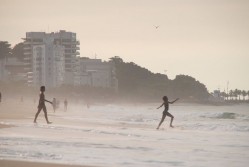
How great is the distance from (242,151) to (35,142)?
210 inches

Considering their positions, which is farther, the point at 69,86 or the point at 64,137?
the point at 69,86

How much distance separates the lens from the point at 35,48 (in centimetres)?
19562

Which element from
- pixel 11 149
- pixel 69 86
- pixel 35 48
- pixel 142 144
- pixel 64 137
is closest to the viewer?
pixel 11 149

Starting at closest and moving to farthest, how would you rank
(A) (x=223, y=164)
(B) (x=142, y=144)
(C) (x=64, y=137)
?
(A) (x=223, y=164)
(B) (x=142, y=144)
(C) (x=64, y=137)

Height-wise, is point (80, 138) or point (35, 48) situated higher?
point (35, 48)

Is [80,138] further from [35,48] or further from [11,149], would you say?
[35,48]

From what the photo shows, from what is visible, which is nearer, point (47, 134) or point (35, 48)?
point (47, 134)

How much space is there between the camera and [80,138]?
1677 cm

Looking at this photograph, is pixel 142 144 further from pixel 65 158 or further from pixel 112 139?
pixel 65 158

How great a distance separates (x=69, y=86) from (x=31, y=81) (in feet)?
68.2

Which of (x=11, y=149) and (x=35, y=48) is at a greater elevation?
(x=35, y=48)

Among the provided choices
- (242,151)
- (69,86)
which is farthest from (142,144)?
(69,86)

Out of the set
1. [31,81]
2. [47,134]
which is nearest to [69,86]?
[31,81]

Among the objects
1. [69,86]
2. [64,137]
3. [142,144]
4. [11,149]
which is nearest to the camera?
[11,149]
